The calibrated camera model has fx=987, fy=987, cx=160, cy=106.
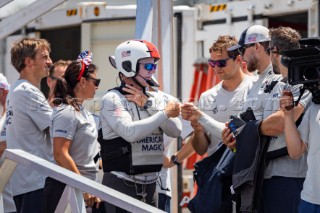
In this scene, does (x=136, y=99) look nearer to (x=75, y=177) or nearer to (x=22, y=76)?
(x=22, y=76)

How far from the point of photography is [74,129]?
21.5ft

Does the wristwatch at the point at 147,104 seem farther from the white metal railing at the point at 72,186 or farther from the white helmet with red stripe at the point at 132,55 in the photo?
the white metal railing at the point at 72,186

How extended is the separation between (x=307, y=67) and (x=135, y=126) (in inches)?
49.7

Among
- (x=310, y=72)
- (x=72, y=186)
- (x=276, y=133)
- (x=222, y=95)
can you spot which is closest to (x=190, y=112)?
(x=222, y=95)

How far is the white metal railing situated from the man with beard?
4.28 feet

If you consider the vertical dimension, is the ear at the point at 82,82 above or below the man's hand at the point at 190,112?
above

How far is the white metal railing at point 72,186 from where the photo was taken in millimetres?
4992

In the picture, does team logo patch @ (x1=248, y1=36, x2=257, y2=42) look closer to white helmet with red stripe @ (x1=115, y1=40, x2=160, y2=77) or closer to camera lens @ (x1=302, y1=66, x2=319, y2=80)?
white helmet with red stripe @ (x1=115, y1=40, x2=160, y2=77)

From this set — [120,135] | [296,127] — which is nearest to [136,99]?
[120,135]

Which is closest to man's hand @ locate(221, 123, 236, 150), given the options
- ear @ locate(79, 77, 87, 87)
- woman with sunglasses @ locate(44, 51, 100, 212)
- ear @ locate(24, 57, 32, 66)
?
woman with sunglasses @ locate(44, 51, 100, 212)

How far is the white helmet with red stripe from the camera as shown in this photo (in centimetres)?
656

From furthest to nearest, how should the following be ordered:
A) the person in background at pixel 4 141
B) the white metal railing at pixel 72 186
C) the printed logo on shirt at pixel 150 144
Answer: the person in background at pixel 4 141 < the printed logo on shirt at pixel 150 144 < the white metal railing at pixel 72 186

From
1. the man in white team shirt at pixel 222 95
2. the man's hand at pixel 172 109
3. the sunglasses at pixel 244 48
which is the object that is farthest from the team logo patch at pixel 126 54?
the sunglasses at pixel 244 48

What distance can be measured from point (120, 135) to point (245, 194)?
0.91 metres
